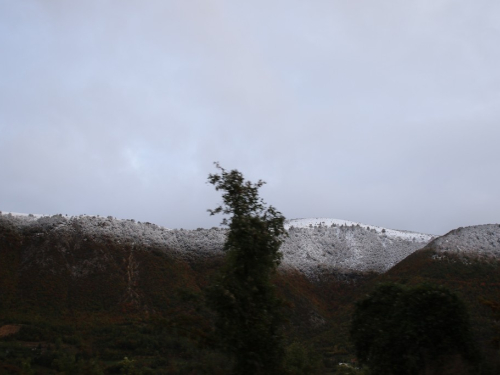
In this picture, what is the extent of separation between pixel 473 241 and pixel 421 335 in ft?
132

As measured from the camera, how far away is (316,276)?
54719 mm

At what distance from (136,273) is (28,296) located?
9905mm

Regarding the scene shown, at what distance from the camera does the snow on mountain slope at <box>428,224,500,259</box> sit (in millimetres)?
47094

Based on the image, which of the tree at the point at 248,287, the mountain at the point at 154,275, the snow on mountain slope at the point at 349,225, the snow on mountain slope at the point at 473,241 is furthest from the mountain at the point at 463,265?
the tree at the point at 248,287

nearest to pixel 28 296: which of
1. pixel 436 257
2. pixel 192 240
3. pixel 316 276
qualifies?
pixel 192 240

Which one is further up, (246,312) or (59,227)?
(59,227)

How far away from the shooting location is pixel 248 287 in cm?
1232

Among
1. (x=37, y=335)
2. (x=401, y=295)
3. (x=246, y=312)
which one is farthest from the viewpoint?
(x=37, y=335)

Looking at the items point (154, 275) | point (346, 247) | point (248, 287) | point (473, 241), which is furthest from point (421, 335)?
point (346, 247)

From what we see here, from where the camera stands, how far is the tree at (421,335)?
14.0m

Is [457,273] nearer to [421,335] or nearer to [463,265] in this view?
[463,265]

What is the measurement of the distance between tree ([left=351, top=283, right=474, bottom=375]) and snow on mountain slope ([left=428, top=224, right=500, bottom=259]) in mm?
35538

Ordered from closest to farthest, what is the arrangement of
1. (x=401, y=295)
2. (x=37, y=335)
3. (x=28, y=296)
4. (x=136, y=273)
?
(x=401, y=295) < (x=37, y=335) < (x=28, y=296) < (x=136, y=273)

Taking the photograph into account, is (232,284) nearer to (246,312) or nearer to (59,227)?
(246,312)
